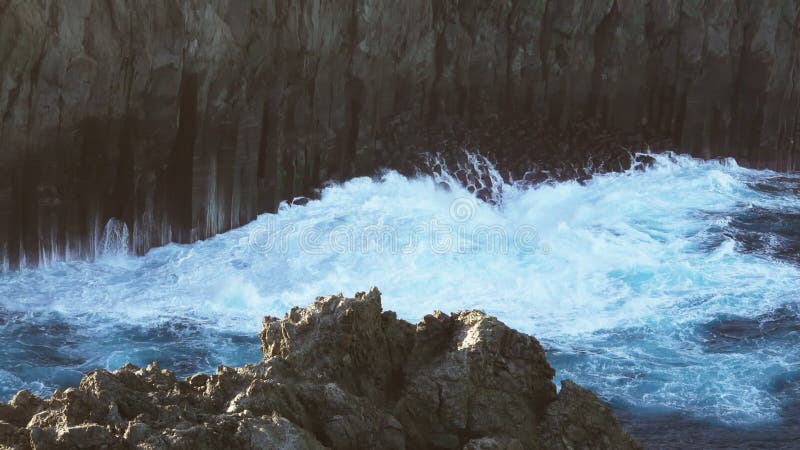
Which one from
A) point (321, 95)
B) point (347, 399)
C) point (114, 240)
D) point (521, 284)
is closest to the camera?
point (347, 399)

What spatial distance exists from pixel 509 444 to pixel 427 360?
1553mm

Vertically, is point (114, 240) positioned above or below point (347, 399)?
below

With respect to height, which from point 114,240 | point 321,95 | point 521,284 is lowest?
point 521,284

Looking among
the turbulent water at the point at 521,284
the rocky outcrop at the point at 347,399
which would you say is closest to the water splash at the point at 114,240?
the turbulent water at the point at 521,284

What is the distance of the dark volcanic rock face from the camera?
71.7ft

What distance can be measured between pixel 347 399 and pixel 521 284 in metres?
12.2

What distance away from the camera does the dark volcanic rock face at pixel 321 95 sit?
21.8m

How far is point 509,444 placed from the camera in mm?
10914

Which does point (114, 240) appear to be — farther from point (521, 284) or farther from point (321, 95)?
point (521, 284)

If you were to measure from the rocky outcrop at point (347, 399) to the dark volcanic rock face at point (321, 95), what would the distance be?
11150 millimetres

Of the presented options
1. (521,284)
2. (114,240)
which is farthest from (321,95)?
(521,284)

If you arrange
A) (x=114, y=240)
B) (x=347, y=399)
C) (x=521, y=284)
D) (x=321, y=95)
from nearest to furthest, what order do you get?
(x=347, y=399) < (x=521, y=284) < (x=114, y=240) < (x=321, y=95)

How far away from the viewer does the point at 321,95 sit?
86.8ft

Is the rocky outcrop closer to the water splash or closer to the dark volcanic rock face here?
the dark volcanic rock face
